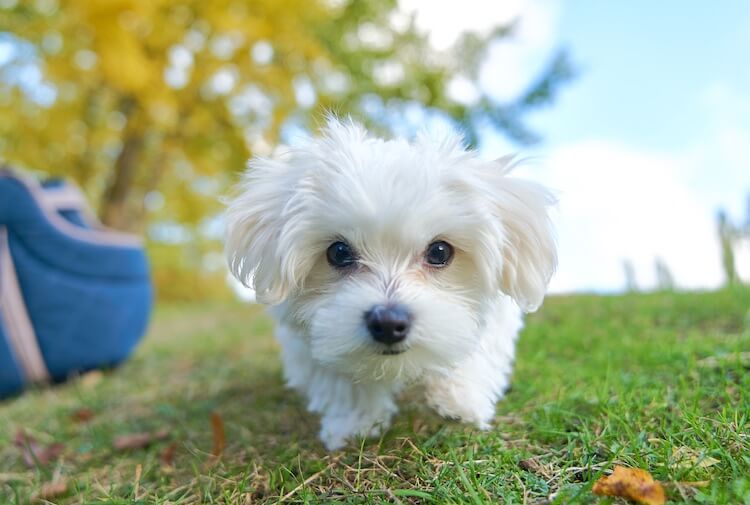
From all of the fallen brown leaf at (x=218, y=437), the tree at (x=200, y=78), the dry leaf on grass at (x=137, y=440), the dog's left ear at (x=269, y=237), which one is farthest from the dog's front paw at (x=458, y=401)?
Result: the tree at (x=200, y=78)

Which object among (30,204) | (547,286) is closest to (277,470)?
(547,286)

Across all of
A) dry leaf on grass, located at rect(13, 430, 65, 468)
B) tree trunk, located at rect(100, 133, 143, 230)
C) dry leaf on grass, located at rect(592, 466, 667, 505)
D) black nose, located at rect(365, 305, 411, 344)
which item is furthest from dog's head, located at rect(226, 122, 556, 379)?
tree trunk, located at rect(100, 133, 143, 230)

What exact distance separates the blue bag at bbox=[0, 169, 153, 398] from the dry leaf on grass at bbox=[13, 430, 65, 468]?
1292 millimetres

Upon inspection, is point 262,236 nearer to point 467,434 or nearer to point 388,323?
point 388,323

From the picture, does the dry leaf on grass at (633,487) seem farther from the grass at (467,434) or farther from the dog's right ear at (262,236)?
the dog's right ear at (262,236)

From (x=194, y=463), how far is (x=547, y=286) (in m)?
1.47

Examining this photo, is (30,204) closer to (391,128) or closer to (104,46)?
(104,46)

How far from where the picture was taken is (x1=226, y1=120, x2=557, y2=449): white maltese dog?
1.92 meters

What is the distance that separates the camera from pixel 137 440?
2814mm

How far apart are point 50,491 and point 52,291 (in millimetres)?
2306

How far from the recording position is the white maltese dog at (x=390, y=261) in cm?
192

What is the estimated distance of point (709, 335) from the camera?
11.3 feet

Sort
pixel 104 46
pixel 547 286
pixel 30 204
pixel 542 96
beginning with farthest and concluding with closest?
pixel 542 96
pixel 104 46
pixel 30 204
pixel 547 286

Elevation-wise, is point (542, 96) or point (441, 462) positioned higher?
point (542, 96)
